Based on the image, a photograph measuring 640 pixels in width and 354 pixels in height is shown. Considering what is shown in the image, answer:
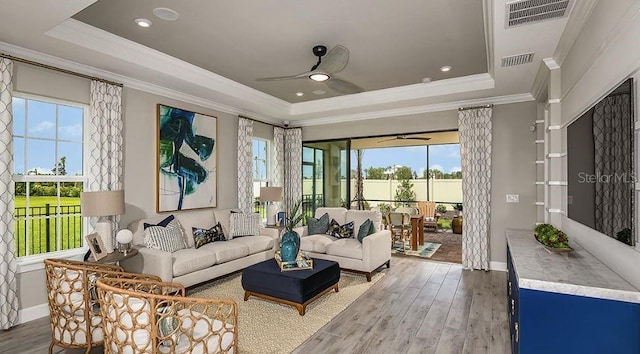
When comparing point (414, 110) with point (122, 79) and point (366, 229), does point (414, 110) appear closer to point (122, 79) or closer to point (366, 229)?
point (366, 229)

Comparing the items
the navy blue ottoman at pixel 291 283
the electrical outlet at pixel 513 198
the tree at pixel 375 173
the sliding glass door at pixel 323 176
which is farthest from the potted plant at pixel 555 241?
the tree at pixel 375 173

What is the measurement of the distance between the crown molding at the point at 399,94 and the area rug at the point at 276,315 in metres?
3.03

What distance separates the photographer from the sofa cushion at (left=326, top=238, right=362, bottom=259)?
15.9ft

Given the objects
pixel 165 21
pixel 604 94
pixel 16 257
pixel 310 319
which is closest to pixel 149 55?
pixel 165 21

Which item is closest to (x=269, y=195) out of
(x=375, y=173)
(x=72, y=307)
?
(x=72, y=307)

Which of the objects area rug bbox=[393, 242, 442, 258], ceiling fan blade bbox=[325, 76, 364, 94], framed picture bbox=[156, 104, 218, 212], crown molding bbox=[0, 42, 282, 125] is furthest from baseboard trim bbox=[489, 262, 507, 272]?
crown molding bbox=[0, 42, 282, 125]

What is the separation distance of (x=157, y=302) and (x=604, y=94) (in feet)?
9.91

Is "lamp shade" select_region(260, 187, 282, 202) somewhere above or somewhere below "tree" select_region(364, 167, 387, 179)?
below

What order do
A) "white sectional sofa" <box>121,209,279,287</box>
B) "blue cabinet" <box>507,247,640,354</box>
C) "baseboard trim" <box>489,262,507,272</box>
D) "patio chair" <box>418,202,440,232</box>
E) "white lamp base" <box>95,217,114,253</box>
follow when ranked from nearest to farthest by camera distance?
"blue cabinet" <box>507,247,640,354</box> → "white lamp base" <box>95,217,114,253</box> → "white sectional sofa" <box>121,209,279,287</box> → "baseboard trim" <box>489,262,507,272</box> → "patio chair" <box>418,202,440,232</box>

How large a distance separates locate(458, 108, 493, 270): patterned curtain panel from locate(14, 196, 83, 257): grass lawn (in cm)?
555

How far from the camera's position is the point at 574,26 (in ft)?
9.05

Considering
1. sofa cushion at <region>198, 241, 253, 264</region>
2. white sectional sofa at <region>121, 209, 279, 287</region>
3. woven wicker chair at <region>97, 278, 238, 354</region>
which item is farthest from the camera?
sofa cushion at <region>198, 241, 253, 264</region>

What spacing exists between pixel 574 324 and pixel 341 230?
12.5 feet

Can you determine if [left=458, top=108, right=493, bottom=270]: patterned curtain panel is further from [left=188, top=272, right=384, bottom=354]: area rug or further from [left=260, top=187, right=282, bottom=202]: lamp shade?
[left=260, top=187, right=282, bottom=202]: lamp shade
